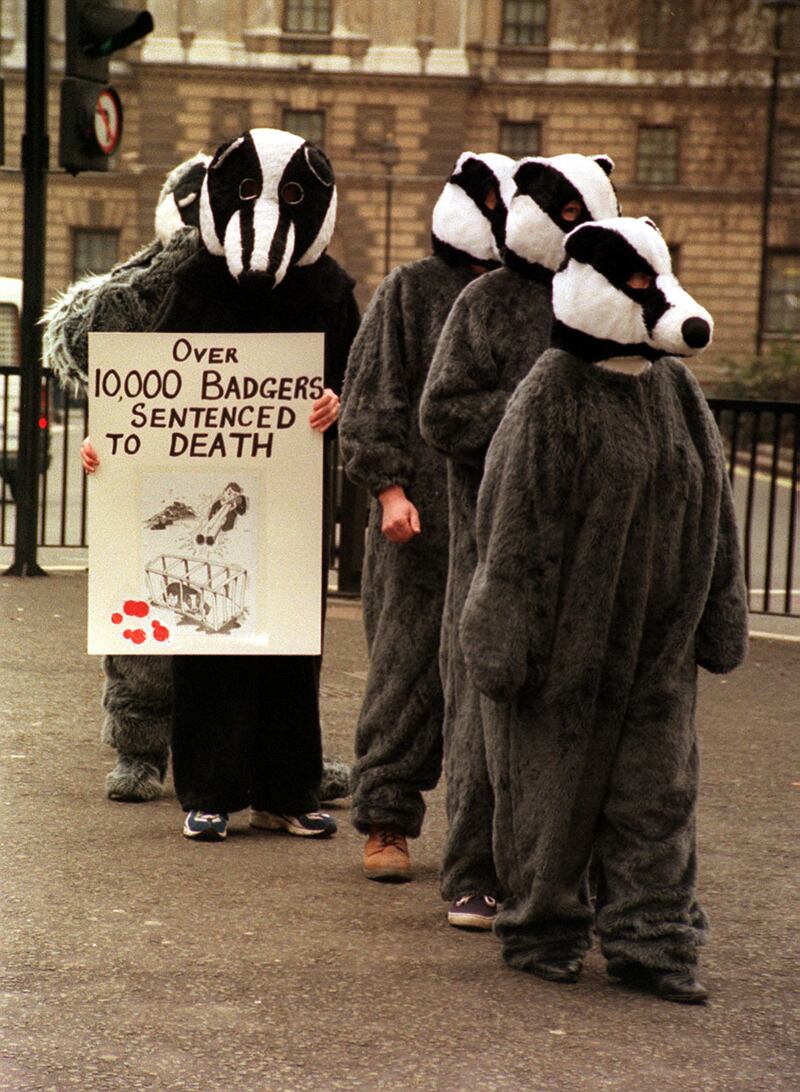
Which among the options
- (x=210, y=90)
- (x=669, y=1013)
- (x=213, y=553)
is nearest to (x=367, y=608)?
(x=213, y=553)

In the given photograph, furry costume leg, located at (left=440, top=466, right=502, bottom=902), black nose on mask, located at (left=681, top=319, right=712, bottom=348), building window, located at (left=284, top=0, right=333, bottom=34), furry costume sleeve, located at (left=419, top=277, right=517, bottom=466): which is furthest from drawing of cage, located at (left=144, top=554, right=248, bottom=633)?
building window, located at (left=284, top=0, right=333, bottom=34)

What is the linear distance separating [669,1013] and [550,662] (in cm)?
78

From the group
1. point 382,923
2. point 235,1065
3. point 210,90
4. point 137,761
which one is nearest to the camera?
point 235,1065

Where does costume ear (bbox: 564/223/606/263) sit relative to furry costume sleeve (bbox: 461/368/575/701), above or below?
above

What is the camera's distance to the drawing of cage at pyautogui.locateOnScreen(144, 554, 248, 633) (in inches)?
226

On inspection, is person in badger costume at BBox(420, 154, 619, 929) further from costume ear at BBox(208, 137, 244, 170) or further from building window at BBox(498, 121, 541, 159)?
building window at BBox(498, 121, 541, 159)

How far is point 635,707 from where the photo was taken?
14.5 feet

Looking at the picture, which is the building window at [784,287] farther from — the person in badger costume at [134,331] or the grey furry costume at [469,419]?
the grey furry costume at [469,419]

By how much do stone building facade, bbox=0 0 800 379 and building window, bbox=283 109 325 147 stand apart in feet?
0.19

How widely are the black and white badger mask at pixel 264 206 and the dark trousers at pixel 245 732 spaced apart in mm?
1105

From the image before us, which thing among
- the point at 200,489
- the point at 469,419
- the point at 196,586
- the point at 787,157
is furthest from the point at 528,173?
the point at 787,157

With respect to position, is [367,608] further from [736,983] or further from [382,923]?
[736,983]

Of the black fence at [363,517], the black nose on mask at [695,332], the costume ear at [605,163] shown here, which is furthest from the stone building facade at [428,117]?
the black nose on mask at [695,332]

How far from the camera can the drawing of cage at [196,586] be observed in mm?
5750
